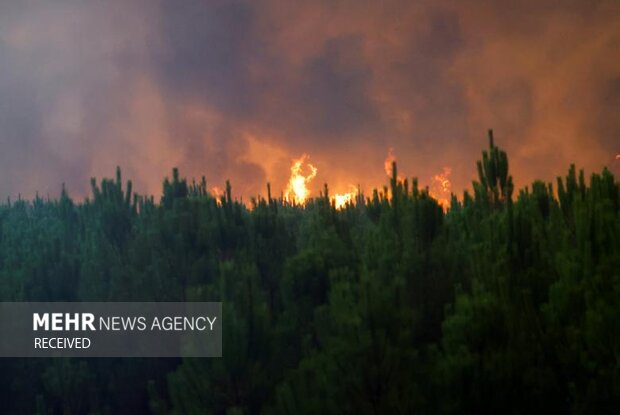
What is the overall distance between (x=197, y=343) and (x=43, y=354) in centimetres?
363

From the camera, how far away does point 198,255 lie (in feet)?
36.2

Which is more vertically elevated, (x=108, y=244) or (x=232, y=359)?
(x=108, y=244)

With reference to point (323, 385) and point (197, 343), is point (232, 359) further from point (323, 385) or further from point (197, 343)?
point (323, 385)

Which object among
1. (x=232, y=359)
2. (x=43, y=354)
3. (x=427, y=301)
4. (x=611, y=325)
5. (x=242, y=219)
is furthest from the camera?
(x=242, y=219)

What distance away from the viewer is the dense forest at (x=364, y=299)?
665 centimetres

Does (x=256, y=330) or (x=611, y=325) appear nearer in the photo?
(x=611, y=325)

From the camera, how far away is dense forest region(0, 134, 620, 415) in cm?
665

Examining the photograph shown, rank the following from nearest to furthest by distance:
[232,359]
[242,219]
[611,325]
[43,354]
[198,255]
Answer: [611,325] → [232,359] → [43,354] → [198,255] → [242,219]

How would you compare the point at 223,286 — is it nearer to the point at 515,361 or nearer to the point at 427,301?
the point at 427,301

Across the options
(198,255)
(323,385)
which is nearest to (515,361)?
(323,385)

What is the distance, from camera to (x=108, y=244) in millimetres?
12500

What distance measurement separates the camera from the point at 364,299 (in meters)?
6.55

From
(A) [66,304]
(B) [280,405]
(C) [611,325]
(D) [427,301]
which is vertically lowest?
(B) [280,405]

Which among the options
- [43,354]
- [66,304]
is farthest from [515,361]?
[66,304]
